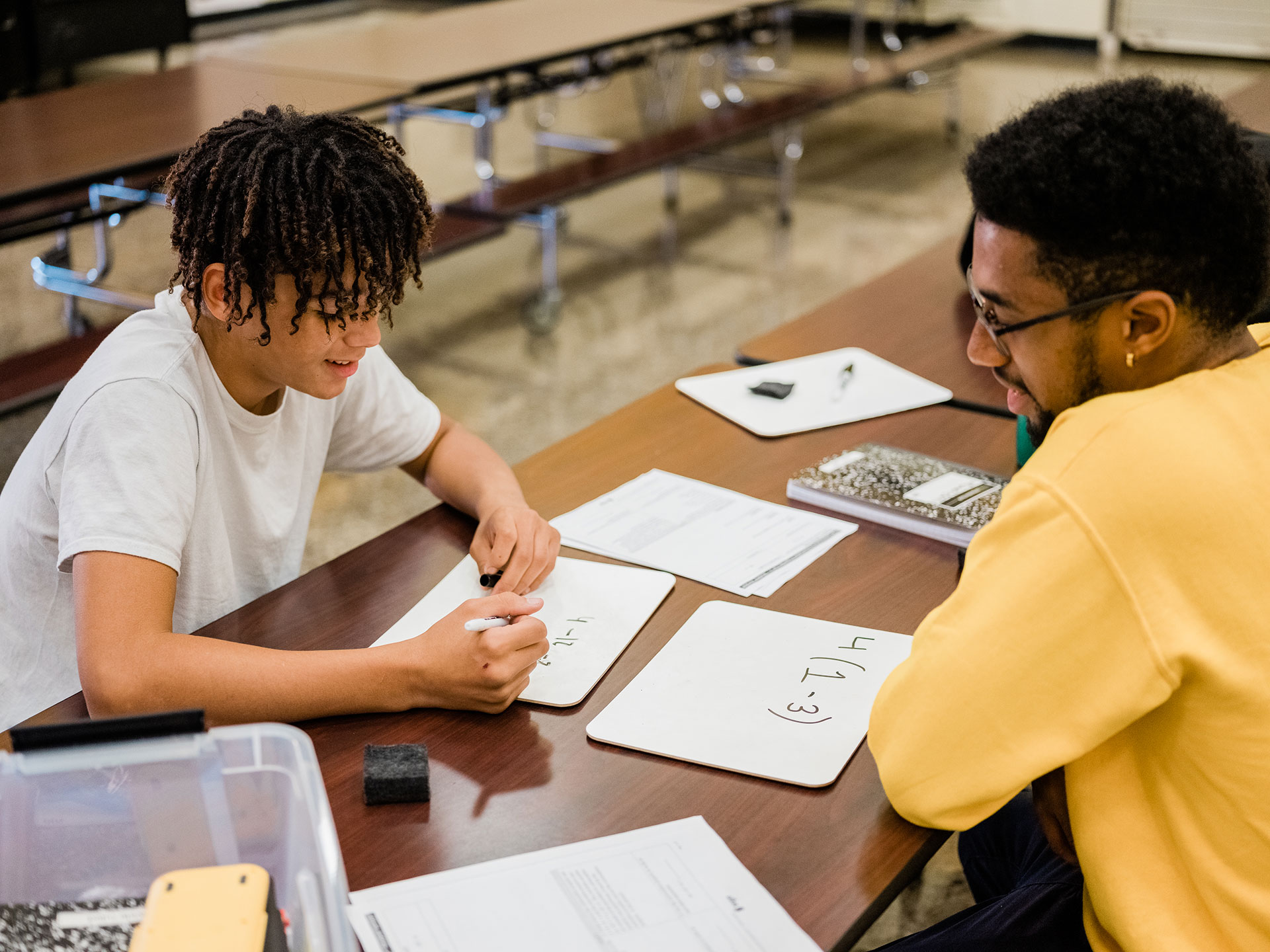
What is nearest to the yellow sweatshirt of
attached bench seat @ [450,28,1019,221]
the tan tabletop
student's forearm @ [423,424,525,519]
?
student's forearm @ [423,424,525,519]

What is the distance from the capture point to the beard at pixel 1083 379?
0.90 metres

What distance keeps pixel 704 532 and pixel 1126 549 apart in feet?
2.03

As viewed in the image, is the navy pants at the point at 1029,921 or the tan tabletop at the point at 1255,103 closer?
the navy pants at the point at 1029,921

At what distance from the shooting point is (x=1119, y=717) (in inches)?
32.6

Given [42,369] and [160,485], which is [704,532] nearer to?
[160,485]

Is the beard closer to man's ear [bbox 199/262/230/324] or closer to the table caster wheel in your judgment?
man's ear [bbox 199/262/230/324]

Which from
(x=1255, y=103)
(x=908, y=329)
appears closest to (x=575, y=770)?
(x=908, y=329)

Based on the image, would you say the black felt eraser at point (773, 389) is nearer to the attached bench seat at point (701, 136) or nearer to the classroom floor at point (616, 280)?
the classroom floor at point (616, 280)

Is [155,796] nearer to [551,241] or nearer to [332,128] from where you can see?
[332,128]

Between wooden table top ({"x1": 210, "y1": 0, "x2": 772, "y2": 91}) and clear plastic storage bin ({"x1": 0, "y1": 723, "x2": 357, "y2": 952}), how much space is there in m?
2.95

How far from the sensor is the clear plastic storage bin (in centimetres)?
73

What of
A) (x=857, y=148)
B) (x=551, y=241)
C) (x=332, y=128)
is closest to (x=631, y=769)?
(x=332, y=128)

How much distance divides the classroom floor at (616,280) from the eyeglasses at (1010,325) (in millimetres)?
1000

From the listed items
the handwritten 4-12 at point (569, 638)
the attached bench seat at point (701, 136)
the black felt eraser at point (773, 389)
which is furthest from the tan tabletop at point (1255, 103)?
the handwritten 4-12 at point (569, 638)
